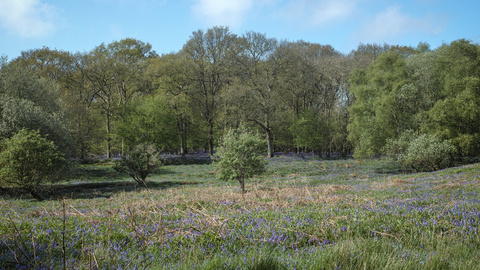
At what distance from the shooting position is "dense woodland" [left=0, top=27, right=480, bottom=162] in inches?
1099

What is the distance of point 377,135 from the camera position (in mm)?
32844

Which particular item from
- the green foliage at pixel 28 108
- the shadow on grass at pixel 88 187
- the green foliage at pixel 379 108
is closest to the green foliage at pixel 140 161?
the shadow on grass at pixel 88 187

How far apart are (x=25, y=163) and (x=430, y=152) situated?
1302 inches

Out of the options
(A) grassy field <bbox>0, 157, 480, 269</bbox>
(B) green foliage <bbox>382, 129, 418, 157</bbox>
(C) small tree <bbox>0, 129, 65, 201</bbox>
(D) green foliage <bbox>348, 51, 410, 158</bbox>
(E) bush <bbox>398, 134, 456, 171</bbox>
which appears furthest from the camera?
(D) green foliage <bbox>348, 51, 410, 158</bbox>

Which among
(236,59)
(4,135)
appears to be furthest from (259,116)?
(4,135)

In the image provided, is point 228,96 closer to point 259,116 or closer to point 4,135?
point 259,116

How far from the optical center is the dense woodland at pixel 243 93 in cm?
2792

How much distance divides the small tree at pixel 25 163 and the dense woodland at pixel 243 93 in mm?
6305

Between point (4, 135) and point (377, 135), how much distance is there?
37731 mm

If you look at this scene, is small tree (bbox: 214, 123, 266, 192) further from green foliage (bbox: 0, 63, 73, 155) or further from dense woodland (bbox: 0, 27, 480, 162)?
dense woodland (bbox: 0, 27, 480, 162)

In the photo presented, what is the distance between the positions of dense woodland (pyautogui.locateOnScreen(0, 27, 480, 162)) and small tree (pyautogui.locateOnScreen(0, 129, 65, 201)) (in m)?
6.30

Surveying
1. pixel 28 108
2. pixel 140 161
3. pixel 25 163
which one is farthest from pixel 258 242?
pixel 28 108

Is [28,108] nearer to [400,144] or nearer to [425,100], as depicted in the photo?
[400,144]

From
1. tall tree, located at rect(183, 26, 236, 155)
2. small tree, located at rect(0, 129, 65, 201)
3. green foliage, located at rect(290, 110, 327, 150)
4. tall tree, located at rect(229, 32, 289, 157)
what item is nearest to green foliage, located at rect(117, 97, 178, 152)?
tall tree, located at rect(183, 26, 236, 155)
